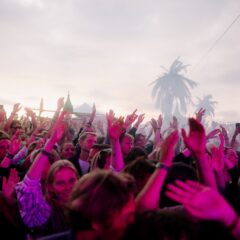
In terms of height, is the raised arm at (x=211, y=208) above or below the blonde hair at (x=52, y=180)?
above

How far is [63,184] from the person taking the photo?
8.46ft

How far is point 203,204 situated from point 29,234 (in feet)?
5.78

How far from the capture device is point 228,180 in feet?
11.2

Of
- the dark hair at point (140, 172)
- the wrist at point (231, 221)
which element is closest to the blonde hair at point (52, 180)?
the dark hair at point (140, 172)

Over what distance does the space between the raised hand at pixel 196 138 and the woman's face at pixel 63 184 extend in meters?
1.04

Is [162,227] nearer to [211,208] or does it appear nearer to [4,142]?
[211,208]

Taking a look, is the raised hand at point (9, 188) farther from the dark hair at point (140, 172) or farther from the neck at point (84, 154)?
the neck at point (84, 154)

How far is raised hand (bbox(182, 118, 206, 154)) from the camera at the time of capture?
2217 mm

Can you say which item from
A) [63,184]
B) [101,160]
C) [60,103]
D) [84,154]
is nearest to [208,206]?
[63,184]

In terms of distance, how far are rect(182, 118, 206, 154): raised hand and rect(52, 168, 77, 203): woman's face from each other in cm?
104

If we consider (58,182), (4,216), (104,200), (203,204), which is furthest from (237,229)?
(4,216)

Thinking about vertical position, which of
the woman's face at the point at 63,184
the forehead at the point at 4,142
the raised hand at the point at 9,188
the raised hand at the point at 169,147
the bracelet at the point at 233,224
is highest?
the raised hand at the point at 169,147

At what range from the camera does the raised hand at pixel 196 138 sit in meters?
2.22

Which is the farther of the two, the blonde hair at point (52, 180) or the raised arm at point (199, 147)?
the blonde hair at point (52, 180)
